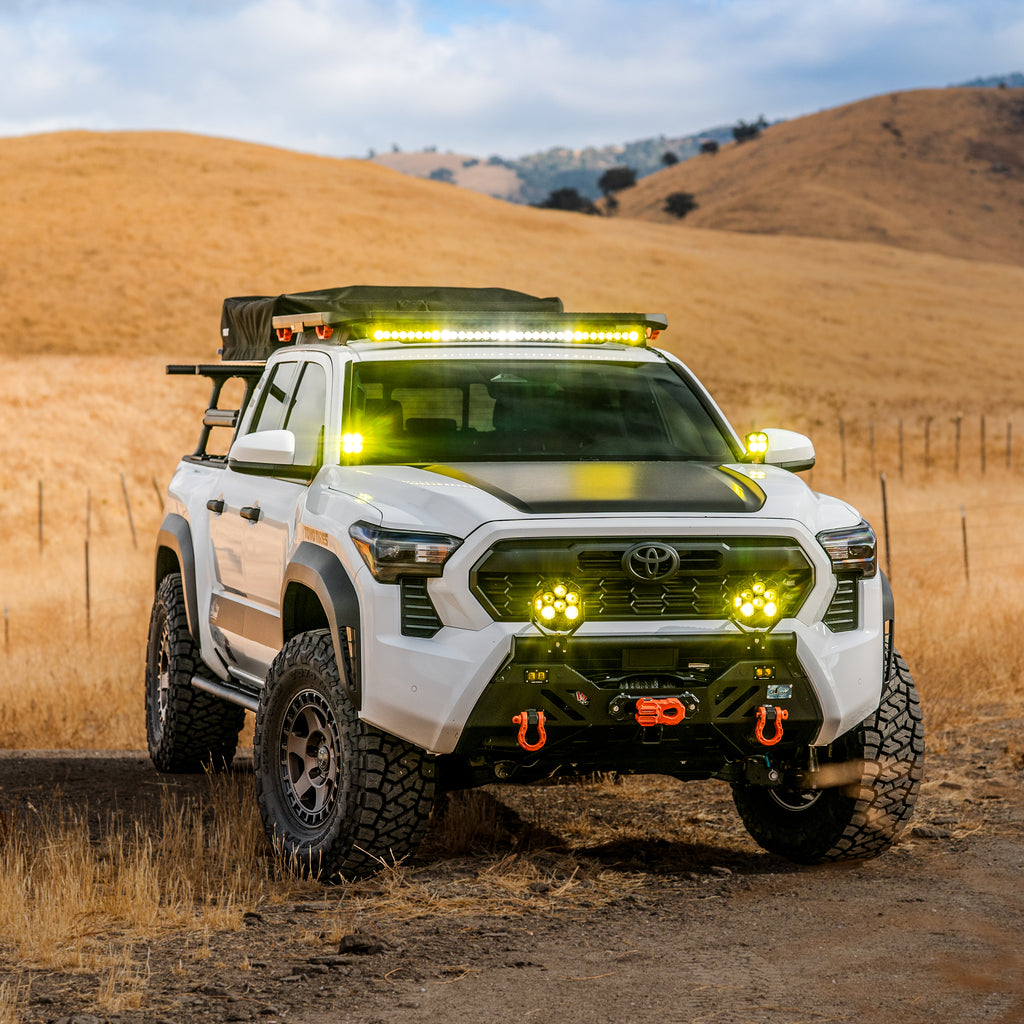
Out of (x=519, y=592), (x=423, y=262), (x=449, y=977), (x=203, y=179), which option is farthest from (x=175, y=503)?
(x=203, y=179)

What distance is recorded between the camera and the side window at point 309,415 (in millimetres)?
6973

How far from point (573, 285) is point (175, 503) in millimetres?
52859

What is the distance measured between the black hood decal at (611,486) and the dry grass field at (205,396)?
1504 mm

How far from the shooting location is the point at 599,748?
5738 mm

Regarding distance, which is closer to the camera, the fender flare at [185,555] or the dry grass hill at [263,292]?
the fender flare at [185,555]

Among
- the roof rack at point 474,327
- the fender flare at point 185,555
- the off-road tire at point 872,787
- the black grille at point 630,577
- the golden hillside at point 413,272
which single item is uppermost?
the golden hillside at point 413,272

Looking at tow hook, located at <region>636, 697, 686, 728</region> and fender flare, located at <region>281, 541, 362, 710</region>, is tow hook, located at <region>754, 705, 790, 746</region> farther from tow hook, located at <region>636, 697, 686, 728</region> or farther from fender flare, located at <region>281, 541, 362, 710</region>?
fender flare, located at <region>281, 541, 362, 710</region>

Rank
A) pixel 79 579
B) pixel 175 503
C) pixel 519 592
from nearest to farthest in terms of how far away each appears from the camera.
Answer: pixel 519 592 < pixel 175 503 < pixel 79 579

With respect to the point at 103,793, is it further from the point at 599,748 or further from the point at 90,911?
the point at 599,748

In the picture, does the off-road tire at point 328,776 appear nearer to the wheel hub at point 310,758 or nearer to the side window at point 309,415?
the wheel hub at point 310,758

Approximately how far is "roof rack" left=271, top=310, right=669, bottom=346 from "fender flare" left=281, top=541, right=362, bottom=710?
4.43ft

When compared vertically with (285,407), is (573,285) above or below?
above

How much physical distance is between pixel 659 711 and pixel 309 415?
8.05ft

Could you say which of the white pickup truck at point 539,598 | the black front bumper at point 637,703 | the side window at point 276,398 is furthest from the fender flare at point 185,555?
the black front bumper at point 637,703
